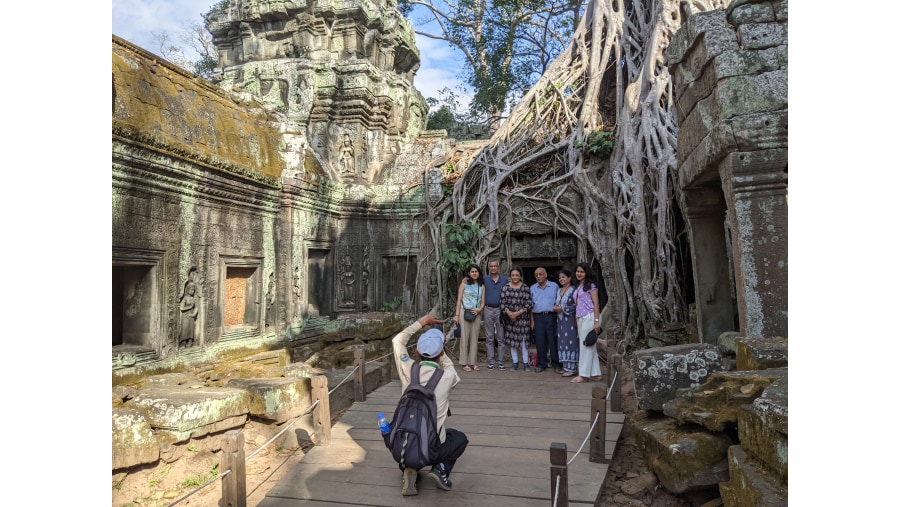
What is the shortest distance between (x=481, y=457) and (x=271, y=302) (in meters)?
4.04

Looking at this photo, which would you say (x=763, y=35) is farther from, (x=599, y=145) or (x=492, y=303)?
(x=599, y=145)

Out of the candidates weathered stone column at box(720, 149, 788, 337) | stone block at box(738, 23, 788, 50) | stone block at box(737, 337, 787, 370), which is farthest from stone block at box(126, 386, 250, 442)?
stone block at box(738, 23, 788, 50)

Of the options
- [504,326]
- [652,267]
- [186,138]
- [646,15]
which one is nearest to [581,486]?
[504,326]

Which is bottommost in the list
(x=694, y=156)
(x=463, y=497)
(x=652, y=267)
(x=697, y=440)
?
(x=463, y=497)

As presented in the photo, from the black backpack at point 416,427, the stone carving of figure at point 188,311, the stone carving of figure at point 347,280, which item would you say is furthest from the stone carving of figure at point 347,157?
the black backpack at point 416,427

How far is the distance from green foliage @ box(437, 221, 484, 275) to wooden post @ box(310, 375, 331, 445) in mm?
4289

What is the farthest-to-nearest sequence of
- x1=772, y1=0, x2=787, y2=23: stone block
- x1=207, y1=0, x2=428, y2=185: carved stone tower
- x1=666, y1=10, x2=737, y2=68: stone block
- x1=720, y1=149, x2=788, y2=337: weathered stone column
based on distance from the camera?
x1=207, y1=0, x2=428, y2=185: carved stone tower < x1=666, y1=10, x2=737, y2=68: stone block < x1=772, y1=0, x2=787, y2=23: stone block < x1=720, y1=149, x2=788, y2=337: weathered stone column

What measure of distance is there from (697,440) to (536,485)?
939 mm

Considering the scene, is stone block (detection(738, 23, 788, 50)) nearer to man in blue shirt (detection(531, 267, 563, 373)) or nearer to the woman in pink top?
the woman in pink top

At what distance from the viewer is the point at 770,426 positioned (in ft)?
6.73

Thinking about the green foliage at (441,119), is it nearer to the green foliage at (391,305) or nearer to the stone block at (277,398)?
the green foliage at (391,305)

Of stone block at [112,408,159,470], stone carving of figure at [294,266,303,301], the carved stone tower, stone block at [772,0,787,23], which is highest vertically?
the carved stone tower

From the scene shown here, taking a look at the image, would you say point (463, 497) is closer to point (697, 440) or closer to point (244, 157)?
point (697, 440)

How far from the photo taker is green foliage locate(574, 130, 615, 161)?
26.6 feet
